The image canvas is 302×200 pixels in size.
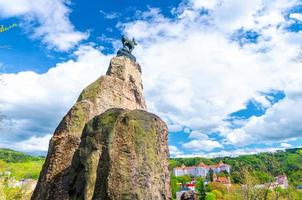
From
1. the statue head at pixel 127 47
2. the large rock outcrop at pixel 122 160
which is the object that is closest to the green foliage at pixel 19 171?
the statue head at pixel 127 47

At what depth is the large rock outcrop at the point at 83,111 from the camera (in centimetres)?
1445

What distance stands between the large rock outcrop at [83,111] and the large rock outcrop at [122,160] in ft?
5.55

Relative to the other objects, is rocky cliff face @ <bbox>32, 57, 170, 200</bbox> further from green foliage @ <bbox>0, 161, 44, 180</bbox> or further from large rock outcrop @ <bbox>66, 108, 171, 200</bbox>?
green foliage @ <bbox>0, 161, 44, 180</bbox>

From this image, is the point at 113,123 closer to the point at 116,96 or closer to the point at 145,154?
the point at 145,154

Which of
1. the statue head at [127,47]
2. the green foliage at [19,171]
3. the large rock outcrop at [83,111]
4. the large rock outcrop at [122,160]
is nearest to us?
the large rock outcrop at [122,160]

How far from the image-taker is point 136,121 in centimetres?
1182

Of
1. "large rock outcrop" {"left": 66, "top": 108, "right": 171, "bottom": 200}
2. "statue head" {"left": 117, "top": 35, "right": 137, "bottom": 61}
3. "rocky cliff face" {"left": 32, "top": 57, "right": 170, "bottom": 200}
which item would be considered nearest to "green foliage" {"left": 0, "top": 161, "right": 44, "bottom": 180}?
"statue head" {"left": 117, "top": 35, "right": 137, "bottom": 61}

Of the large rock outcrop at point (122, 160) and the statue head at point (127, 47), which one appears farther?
the statue head at point (127, 47)

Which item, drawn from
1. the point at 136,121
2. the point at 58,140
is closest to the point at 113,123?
the point at 136,121

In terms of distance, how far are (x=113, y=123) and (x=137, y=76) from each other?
31.1 feet

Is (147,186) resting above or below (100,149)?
below

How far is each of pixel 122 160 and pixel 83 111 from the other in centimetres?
559

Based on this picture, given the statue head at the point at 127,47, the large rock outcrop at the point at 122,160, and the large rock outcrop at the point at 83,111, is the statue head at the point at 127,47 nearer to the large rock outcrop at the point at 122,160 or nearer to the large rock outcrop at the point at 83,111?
the large rock outcrop at the point at 83,111

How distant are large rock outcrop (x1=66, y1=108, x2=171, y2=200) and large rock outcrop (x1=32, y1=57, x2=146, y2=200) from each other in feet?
5.55
